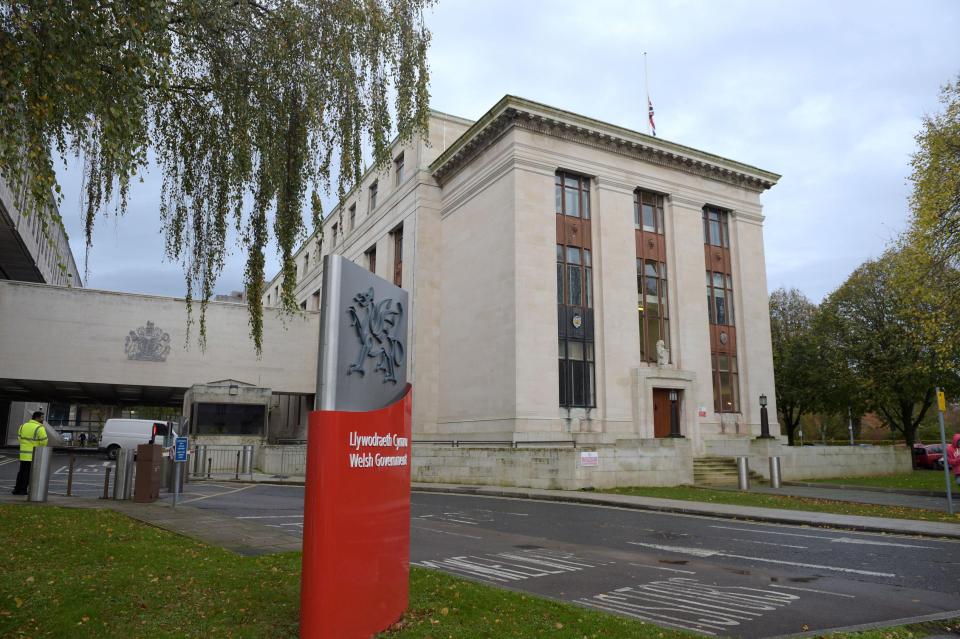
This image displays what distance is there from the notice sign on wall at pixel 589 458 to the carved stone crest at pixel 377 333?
17.2m

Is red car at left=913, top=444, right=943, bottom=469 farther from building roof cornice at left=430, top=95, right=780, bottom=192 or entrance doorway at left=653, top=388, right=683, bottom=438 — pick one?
building roof cornice at left=430, top=95, right=780, bottom=192

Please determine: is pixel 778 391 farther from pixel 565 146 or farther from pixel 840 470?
pixel 565 146

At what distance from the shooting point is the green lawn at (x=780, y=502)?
1692 cm

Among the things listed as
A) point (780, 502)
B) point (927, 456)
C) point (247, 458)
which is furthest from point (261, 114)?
point (927, 456)

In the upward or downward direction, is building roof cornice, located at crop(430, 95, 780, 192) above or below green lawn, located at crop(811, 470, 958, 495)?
above

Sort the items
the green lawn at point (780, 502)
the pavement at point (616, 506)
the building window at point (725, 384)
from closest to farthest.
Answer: the pavement at point (616, 506) < the green lawn at point (780, 502) < the building window at point (725, 384)

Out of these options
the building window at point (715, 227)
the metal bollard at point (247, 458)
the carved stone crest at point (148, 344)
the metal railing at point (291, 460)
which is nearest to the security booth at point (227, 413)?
the metal bollard at point (247, 458)

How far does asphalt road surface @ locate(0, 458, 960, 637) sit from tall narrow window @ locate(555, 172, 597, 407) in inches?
530

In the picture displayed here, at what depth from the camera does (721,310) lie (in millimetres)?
36844

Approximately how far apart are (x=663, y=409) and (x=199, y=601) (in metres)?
29.0

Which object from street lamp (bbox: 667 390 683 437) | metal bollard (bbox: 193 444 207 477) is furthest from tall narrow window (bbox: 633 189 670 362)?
metal bollard (bbox: 193 444 207 477)

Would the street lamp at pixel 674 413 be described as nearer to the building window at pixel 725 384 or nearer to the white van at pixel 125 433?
the building window at pixel 725 384

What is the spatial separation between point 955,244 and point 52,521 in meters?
25.2

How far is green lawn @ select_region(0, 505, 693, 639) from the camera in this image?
5.69 meters
